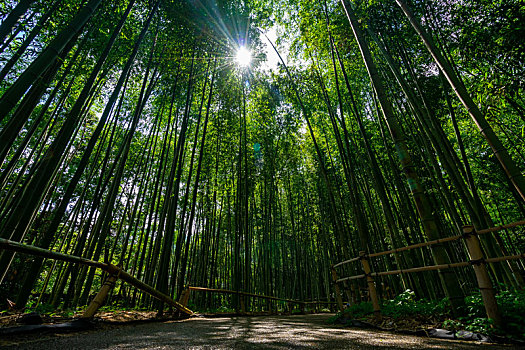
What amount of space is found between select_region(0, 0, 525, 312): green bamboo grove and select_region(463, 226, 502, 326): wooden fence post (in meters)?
0.23

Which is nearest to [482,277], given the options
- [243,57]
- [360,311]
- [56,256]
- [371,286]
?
[371,286]

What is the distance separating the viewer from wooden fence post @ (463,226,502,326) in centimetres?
155

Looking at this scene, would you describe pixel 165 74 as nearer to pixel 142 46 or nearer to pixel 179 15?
pixel 142 46

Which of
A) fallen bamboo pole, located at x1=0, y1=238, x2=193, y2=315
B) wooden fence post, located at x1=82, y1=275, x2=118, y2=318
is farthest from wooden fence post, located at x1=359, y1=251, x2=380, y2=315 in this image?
wooden fence post, located at x1=82, y1=275, x2=118, y2=318

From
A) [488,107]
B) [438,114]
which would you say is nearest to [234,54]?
[438,114]

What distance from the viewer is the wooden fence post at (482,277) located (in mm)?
1555

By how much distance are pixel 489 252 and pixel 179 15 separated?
6.04m

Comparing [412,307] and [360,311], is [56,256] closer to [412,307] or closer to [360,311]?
[412,307]

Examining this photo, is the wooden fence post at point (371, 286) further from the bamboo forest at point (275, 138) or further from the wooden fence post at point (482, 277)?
the wooden fence post at point (482, 277)

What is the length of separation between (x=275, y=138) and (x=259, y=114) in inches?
57.4

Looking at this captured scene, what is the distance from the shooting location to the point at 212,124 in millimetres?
6512

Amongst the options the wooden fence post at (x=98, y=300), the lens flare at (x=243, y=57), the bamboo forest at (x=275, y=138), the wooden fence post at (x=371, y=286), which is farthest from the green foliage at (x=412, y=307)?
the lens flare at (x=243, y=57)

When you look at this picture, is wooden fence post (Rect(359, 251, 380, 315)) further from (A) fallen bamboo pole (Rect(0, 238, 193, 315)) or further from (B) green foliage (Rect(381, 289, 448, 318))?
(A) fallen bamboo pole (Rect(0, 238, 193, 315))

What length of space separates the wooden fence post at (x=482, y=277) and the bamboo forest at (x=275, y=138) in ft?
0.03
